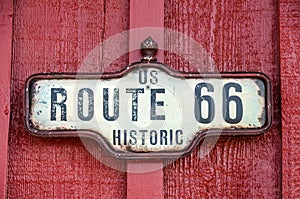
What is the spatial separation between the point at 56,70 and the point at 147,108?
25 centimetres

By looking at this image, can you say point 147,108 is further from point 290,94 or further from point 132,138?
point 290,94

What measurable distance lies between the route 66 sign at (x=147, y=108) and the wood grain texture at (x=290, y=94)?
67 millimetres

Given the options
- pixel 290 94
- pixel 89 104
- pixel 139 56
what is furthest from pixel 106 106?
pixel 290 94

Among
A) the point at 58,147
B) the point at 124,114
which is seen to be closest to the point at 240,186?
the point at 124,114

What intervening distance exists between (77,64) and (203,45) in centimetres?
32

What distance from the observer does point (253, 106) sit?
145 centimetres

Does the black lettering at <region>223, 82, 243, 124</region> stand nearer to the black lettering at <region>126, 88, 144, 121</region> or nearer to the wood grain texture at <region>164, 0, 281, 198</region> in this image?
the wood grain texture at <region>164, 0, 281, 198</region>

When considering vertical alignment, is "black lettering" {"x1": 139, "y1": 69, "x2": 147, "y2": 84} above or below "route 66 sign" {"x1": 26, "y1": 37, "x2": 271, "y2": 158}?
above

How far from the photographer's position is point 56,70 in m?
1.53

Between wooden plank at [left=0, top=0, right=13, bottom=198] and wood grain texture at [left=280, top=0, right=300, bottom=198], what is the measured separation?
67 centimetres

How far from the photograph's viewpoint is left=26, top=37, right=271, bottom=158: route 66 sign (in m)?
1.45

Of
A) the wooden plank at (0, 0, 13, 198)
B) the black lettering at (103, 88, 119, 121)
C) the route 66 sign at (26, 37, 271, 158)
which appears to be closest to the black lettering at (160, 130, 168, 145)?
the route 66 sign at (26, 37, 271, 158)

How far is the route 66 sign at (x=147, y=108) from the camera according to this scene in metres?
1.45

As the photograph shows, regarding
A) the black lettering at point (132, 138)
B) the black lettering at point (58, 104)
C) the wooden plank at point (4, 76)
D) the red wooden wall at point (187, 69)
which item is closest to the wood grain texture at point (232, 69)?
the red wooden wall at point (187, 69)
